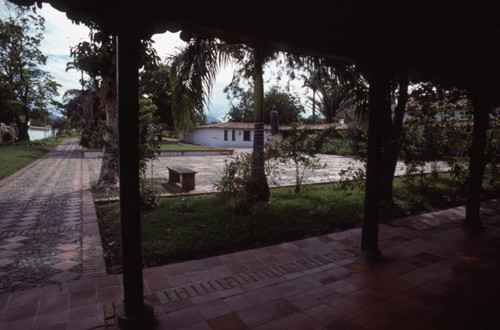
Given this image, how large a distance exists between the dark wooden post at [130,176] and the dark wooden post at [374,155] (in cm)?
253

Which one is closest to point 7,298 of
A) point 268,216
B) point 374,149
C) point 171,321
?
point 171,321

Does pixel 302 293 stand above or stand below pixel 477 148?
below

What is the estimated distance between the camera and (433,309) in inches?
93.7

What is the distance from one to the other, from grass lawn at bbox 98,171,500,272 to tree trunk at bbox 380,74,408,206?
0.43 meters

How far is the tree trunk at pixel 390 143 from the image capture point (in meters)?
5.82

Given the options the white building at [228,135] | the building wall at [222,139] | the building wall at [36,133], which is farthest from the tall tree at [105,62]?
the building wall at [36,133]

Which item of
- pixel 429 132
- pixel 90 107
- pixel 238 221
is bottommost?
pixel 238 221

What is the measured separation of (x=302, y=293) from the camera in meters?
2.64

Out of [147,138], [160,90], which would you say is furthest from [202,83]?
[160,90]

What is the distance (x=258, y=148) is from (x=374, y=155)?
285cm

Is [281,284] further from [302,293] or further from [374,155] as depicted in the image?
[374,155]

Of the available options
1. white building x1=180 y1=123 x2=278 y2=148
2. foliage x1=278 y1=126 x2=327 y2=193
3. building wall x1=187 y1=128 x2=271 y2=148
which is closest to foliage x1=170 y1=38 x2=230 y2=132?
Answer: foliage x1=278 y1=126 x2=327 y2=193

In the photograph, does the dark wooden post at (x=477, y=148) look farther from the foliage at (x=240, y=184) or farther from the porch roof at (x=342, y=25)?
the foliage at (x=240, y=184)

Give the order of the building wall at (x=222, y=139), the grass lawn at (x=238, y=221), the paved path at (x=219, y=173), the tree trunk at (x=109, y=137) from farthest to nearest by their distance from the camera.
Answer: the building wall at (x=222, y=139) < the paved path at (x=219, y=173) < the tree trunk at (x=109, y=137) < the grass lawn at (x=238, y=221)
